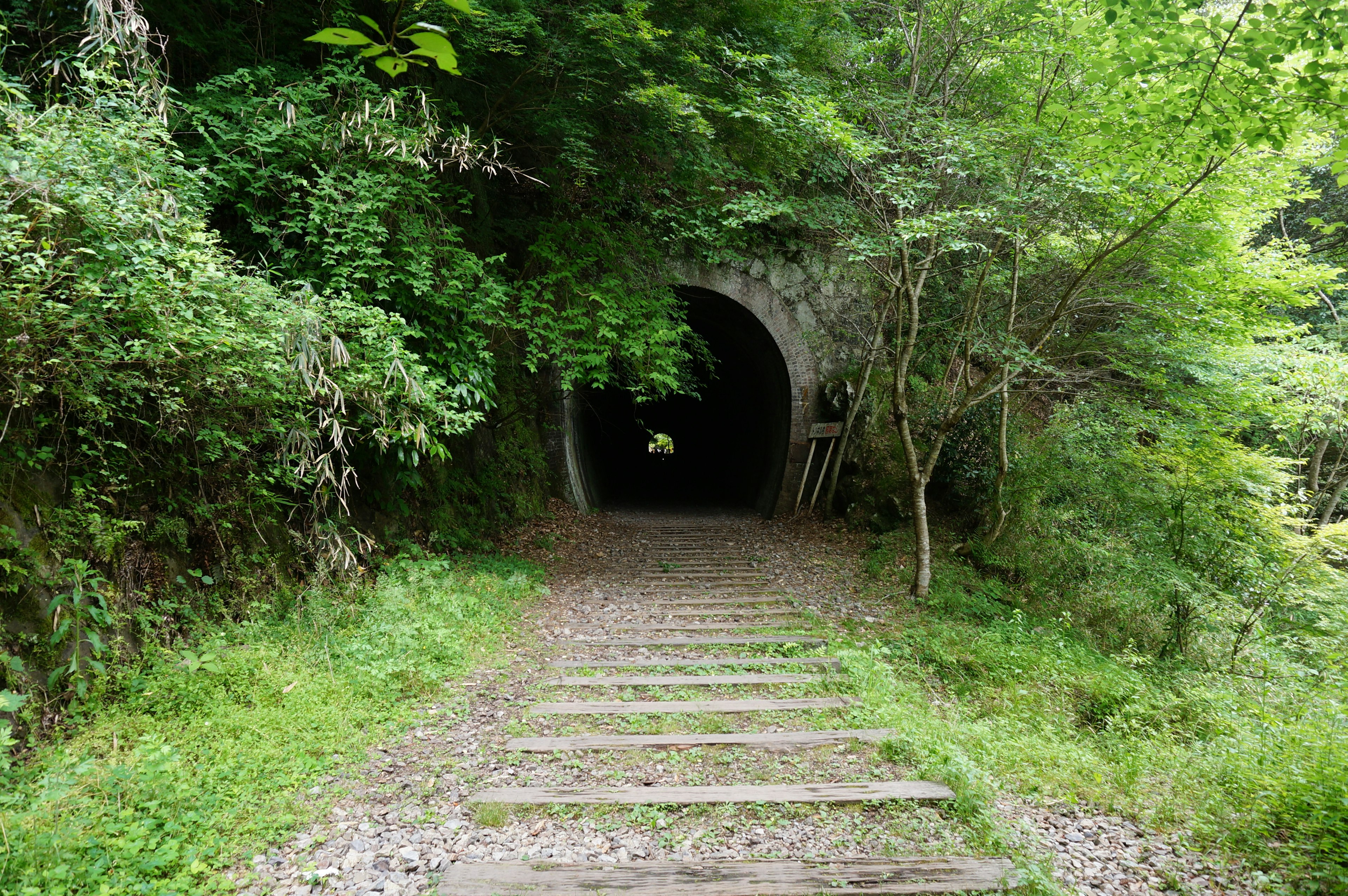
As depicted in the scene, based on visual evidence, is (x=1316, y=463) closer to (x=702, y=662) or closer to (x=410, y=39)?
(x=702, y=662)

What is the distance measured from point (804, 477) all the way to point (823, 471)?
476 millimetres

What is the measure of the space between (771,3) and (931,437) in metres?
6.67

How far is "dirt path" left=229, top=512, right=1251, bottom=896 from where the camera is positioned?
3074mm

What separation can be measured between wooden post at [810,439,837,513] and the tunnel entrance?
0.88 meters

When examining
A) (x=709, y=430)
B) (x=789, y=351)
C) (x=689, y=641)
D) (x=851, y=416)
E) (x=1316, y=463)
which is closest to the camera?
(x=689, y=641)

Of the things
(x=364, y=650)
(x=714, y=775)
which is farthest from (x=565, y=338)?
(x=714, y=775)

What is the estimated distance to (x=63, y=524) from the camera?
146 inches

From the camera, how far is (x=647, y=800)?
3615 mm

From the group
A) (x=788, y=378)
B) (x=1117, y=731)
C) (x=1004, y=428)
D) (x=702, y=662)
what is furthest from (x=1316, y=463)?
(x=702, y=662)

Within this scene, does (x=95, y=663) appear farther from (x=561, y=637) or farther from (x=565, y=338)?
(x=565, y=338)

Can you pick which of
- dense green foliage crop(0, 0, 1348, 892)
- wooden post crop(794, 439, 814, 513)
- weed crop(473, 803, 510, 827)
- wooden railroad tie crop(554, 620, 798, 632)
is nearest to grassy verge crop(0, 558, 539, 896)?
dense green foliage crop(0, 0, 1348, 892)

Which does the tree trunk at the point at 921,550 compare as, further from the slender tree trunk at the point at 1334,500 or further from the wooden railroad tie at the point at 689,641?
the slender tree trunk at the point at 1334,500

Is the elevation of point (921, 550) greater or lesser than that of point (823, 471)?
lesser

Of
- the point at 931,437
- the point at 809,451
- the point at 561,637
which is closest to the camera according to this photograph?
the point at 561,637
